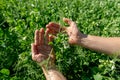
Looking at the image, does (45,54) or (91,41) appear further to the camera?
(91,41)

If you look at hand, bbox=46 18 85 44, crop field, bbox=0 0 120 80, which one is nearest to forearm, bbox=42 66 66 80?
crop field, bbox=0 0 120 80

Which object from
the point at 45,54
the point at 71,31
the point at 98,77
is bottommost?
the point at 98,77

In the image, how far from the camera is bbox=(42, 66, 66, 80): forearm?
10.0ft

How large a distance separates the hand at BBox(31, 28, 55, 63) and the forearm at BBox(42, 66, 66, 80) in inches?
3.6

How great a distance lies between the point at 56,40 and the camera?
3426 millimetres

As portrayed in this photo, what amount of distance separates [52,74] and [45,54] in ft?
0.77

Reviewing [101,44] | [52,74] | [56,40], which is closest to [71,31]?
[56,40]

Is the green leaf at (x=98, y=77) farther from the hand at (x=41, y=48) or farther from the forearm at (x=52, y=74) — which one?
the hand at (x=41, y=48)

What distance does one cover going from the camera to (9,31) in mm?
3607

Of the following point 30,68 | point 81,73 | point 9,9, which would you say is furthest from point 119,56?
point 9,9

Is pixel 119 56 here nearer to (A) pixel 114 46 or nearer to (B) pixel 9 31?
(A) pixel 114 46

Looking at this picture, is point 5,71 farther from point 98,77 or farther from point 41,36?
point 98,77

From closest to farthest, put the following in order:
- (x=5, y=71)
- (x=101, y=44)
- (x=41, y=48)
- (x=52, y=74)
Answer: (x=52, y=74) < (x=5, y=71) < (x=41, y=48) < (x=101, y=44)

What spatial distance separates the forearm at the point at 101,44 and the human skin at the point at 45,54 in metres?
0.27
